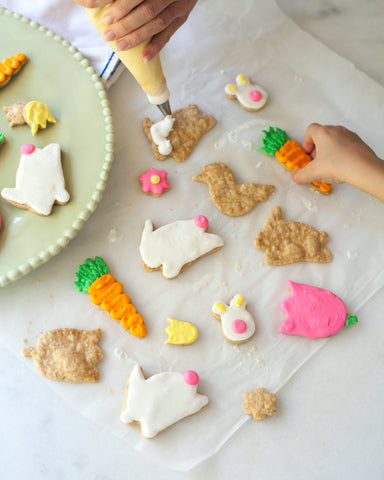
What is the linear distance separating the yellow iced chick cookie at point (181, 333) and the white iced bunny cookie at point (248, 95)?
531mm

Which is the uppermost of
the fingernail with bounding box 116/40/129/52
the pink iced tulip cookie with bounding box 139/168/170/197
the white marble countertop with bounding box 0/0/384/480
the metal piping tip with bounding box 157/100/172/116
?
the fingernail with bounding box 116/40/129/52

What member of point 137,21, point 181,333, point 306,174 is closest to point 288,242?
point 306,174

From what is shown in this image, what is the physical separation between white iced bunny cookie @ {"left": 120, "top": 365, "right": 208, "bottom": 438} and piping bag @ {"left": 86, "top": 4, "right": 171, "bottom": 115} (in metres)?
0.53

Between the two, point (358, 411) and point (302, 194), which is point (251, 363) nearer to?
point (358, 411)

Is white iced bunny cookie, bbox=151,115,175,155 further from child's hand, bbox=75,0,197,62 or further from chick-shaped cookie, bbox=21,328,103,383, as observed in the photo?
chick-shaped cookie, bbox=21,328,103,383

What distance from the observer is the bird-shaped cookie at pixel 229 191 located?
1020mm

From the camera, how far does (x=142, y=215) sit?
1008mm

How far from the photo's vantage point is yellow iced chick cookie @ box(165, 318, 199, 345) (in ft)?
3.02

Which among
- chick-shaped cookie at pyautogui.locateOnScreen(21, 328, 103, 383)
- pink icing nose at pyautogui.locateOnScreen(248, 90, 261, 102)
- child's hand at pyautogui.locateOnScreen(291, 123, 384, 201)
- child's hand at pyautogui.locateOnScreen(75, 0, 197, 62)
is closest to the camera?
child's hand at pyautogui.locateOnScreen(75, 0, 197, 62)

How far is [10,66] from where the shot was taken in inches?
39.2

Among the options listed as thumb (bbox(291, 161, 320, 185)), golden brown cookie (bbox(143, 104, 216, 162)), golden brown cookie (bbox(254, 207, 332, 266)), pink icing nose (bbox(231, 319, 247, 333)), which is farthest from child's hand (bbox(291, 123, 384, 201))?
pink icing nose (bbox(231, 319, 247, 333))

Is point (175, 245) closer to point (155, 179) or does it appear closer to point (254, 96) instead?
point (155, 179)

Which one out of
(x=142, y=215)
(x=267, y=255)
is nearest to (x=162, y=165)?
(x=142, y=215)

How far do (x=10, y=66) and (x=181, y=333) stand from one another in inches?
26.0
